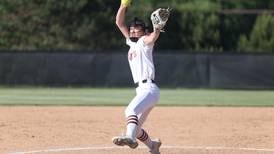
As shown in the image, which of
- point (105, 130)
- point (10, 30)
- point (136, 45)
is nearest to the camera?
point (136, 45)

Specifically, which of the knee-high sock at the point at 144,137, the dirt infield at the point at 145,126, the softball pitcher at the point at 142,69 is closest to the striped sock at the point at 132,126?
the softball pitcher at the point at 142,69

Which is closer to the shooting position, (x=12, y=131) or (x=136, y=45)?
(x=136, y=45)

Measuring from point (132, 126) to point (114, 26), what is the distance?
35.8m

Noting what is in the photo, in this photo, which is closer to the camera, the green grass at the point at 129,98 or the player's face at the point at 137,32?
the player's face at the point at 137,32

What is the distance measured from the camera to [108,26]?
4428cm

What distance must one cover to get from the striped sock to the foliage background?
103 ft

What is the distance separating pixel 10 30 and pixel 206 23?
13.1 metres

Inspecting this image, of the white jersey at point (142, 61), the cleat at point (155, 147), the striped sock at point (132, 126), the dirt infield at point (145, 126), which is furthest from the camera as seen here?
the dirt infield at point (145, 126)

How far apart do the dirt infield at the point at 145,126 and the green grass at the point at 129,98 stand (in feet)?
6.57

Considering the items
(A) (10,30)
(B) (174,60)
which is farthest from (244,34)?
(B) (174,60)

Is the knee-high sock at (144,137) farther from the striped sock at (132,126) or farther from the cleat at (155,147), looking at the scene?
the striped sock at (132,126)

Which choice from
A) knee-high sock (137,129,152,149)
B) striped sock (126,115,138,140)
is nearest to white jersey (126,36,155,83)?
striped sock (126,115,138,140)

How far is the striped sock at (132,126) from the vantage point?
8641mm

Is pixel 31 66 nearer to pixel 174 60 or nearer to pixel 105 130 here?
pixel 174 60
